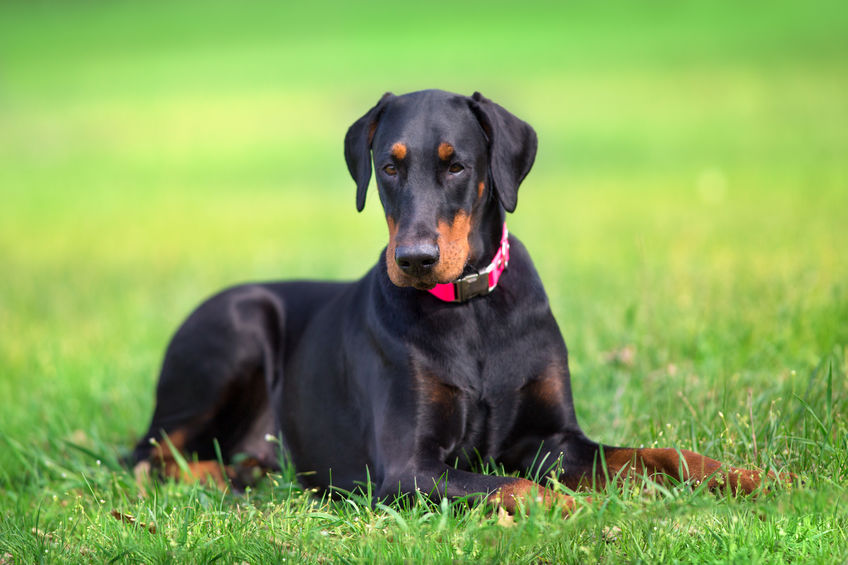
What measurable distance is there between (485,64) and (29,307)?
627 inches

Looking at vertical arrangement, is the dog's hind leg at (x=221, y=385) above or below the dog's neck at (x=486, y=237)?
below

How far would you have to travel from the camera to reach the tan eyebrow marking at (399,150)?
137 inches

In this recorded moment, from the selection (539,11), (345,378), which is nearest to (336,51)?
(539,11)

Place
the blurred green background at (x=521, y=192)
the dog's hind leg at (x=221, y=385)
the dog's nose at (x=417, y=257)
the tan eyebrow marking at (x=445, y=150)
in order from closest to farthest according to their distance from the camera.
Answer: the dog's nose at (x=417, y=257) → the tan eyebrow marking at (x=445, y=150) → the dog's hind leg at (x=221, y=385) → the blurred green background at (x=521, y=192)

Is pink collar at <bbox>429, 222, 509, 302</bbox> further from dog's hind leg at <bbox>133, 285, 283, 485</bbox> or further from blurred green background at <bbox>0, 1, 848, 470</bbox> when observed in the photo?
dog's hind leg at <bbox>133, 285, 283, 485</bbox>

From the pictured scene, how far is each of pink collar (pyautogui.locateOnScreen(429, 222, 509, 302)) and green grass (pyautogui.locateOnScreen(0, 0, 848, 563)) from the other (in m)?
0.82

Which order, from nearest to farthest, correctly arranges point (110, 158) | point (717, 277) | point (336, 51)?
point (717, 277) < point (110, 158) < point (336, 51)

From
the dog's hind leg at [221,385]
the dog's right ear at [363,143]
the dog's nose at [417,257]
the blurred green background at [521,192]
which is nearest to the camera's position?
the dog's nose at [417,257]

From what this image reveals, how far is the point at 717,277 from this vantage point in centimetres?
669

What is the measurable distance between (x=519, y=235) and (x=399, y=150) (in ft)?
22.1

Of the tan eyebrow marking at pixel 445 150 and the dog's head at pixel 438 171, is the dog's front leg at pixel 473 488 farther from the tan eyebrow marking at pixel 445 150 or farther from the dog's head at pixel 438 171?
the tan eyebrow marking at pixel 445 150

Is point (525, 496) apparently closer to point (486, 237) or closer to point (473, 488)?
point (473, 488)

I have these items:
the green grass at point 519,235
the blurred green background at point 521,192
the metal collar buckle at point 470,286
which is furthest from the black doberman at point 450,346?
the blurred green background at point 521,192

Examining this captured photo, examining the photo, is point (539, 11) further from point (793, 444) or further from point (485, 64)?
point (793, 444)
